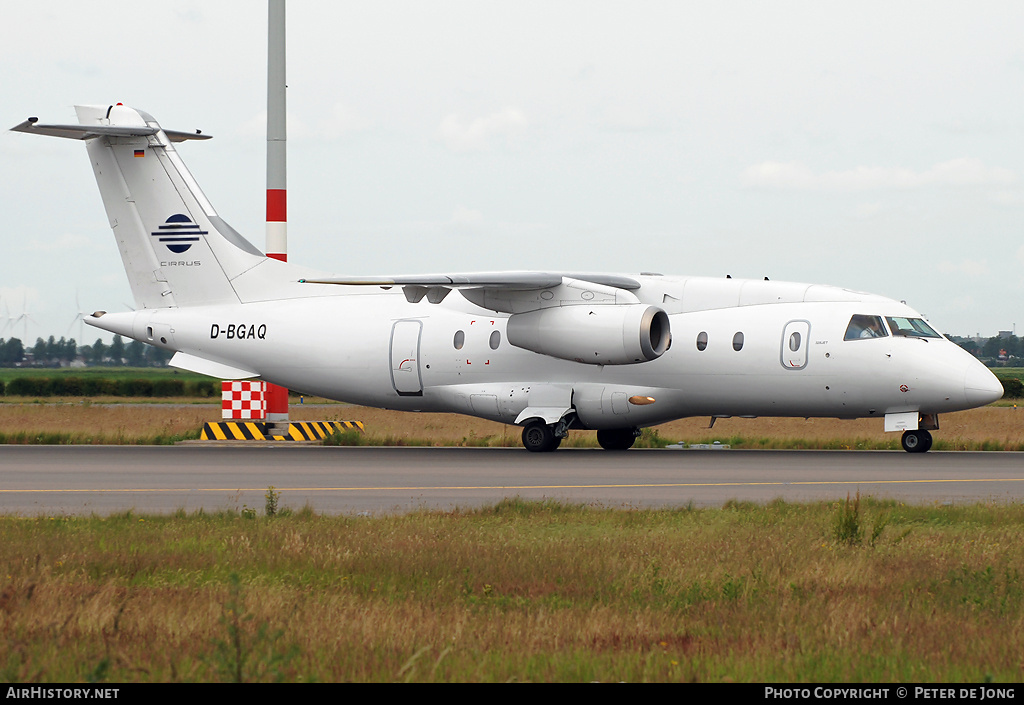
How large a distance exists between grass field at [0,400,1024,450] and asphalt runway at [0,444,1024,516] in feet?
9.48

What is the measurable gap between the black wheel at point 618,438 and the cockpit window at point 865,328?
18.6 feet

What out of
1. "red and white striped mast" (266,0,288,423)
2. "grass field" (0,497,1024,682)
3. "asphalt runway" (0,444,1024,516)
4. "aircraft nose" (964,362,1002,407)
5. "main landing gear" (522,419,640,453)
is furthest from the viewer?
"red and white striped mast" (266,0,288,423)

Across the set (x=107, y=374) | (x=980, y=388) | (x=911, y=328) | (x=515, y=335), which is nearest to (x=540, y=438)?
(x=515, y=335)

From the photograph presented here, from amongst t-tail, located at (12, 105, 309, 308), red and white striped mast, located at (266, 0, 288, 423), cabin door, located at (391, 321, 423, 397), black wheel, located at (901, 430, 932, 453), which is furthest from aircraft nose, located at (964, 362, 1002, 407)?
red and white striped mast, located at (266, 0, 288, 423)

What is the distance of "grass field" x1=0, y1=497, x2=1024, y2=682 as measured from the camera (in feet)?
21.0

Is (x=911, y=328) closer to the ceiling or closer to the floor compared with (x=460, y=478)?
closer to the ceiling

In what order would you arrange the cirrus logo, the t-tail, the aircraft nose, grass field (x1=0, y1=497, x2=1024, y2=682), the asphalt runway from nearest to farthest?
grass field (x1=0, y1=497, x2=1024, y2=682), the asphalt runway, the aircraft nose, the t-tail, the cirrus logo

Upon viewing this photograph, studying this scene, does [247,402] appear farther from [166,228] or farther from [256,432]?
[166,228]

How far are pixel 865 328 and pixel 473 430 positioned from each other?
1439 cm

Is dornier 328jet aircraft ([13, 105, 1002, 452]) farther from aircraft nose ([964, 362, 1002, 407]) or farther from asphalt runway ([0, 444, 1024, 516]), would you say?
asphalt runway ([0, 444, 1024, 516])

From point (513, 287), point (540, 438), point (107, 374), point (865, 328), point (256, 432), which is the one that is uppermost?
point (513, 287)

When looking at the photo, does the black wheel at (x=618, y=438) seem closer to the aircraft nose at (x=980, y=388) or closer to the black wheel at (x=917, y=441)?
the black wheel at (x=917, y=441)

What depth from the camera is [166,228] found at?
27.8 m

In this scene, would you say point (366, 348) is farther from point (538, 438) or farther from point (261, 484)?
point (261, 484)
